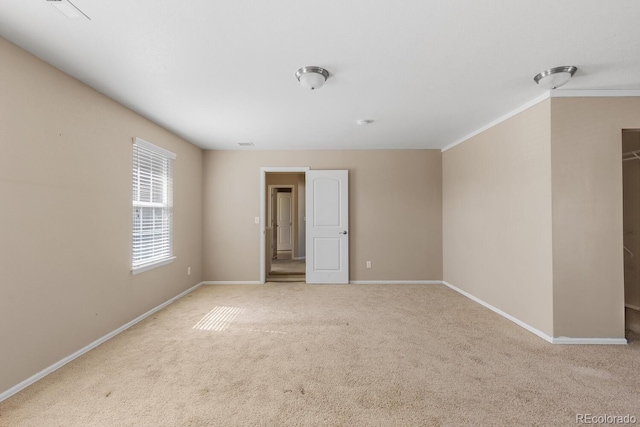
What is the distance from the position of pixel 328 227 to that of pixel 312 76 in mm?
3157

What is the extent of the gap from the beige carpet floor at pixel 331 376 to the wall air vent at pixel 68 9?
2420mm

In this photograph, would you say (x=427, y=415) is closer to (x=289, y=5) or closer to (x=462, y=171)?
(x=289, y=5)

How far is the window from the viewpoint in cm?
337

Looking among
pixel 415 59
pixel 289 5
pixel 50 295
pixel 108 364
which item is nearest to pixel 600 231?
pixel 415 59

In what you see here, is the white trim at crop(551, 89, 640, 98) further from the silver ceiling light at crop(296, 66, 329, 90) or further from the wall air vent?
the wall air vent

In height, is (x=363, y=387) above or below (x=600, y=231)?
below

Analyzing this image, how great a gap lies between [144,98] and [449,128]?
374 centimetres

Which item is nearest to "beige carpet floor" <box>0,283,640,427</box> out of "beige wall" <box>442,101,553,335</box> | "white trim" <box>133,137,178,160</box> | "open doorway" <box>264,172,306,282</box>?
"beige wall" <box>442,101,553,335</box>

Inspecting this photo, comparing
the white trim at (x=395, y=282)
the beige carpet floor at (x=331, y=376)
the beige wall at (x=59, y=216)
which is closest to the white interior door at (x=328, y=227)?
the white trim at (x=395, y=282)

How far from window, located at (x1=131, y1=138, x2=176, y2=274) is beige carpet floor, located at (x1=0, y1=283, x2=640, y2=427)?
85 cm

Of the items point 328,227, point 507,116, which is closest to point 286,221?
point 328,227

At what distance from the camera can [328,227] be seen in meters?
5.14

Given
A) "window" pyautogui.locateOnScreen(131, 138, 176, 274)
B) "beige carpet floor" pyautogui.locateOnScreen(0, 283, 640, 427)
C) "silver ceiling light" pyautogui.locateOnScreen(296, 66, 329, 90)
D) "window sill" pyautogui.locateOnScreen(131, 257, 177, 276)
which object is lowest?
"beige carpet floor" pyautogui.locateOnScreen(0, 283, 640, 427)

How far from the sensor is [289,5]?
5.24ft
